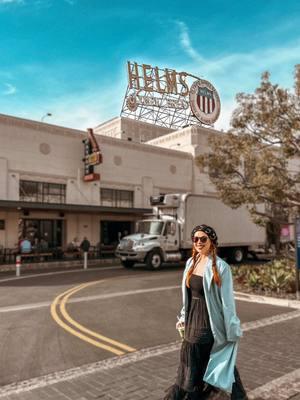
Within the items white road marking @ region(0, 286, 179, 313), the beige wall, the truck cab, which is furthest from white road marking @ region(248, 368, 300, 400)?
the beige wall

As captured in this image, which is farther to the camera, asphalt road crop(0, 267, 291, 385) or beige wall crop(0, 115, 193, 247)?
beige wall crop(0, 115, 193, 247)

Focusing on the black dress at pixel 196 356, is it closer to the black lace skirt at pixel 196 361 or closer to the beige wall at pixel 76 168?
the black lace skirt at pixel 196 361

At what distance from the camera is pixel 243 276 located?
511 inches

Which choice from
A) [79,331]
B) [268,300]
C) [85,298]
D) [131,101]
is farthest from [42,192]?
[79,331]

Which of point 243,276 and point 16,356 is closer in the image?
point 16,356

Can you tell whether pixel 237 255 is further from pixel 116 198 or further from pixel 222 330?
pixel 222 330

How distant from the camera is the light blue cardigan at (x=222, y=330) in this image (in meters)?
3.55

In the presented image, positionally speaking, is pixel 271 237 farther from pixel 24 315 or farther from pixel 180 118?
pixel 24 315

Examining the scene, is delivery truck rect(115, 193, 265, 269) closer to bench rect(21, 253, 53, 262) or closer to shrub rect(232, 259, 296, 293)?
bench rect(21, 253, 53, 262)

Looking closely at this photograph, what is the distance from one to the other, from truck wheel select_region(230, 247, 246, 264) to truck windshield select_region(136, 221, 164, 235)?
5913 millimetres

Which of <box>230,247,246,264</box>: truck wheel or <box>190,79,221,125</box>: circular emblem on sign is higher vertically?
<box>190,79,221,125</box>: circular emblem on sign

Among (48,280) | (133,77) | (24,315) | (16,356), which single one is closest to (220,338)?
(16,356)

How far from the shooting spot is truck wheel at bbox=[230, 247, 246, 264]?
23.2 m

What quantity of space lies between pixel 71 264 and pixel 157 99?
1963 centimetres
